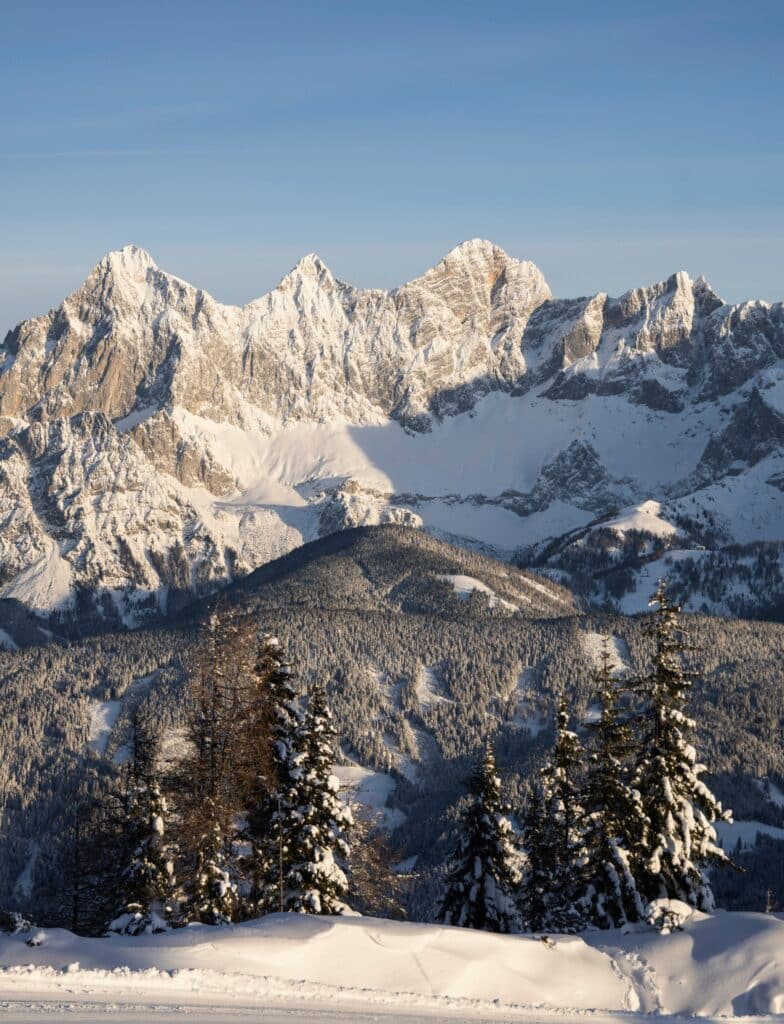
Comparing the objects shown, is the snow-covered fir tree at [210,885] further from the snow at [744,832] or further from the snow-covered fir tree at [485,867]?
the snow at [744,832]

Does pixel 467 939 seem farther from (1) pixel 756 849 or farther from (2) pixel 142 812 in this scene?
(1) pixel 756 849

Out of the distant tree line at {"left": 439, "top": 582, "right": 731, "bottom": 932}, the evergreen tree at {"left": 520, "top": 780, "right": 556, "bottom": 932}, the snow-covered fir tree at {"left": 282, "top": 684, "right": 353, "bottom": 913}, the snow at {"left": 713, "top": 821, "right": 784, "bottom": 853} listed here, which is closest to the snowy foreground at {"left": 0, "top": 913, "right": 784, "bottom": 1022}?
the distant tree line at {"left": 439, "top": 582, "right": 731, "bottom": 932}

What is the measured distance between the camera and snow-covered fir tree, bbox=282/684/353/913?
46.8m

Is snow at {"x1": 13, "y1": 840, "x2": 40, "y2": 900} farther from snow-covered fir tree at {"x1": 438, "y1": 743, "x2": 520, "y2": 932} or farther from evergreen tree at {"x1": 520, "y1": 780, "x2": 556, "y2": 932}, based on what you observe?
evergreen tree at {"x1": 520, "y1": 780, "x2": 556, "y2": 932}

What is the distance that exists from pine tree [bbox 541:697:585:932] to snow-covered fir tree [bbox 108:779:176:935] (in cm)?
1349

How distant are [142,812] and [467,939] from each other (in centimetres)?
1647

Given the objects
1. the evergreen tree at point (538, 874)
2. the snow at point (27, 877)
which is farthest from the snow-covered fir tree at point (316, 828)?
the snow at point (27, 877)

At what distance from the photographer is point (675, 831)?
47.6 meters

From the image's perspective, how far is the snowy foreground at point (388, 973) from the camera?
31.5 metres

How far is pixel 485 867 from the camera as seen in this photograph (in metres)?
55.9

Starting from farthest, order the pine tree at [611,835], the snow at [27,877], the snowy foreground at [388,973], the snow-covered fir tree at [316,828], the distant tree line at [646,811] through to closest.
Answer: the snow at [27,877] < the pine tree at [611,835] < the distant tree line at [646,811] < the snow-covered fir tree at [316,828] < the snowy foreground at [388,973]

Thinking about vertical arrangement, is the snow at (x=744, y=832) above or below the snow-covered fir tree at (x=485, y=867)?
below

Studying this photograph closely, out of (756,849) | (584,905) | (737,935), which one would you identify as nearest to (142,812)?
(584,905)

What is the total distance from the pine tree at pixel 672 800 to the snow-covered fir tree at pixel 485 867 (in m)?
8.44
